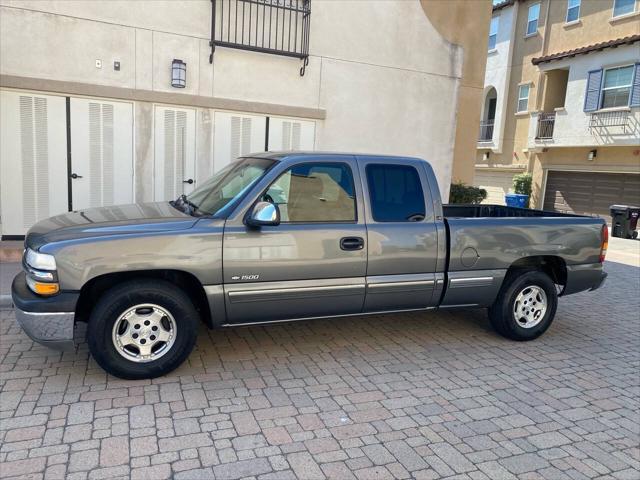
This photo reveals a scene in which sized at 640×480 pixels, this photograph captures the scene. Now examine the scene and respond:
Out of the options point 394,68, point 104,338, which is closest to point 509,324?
point 104,338

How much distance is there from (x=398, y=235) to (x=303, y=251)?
0.96 metres

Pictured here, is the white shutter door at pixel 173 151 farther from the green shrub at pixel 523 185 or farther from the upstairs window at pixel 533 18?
the upstairs window at pixel 533 18

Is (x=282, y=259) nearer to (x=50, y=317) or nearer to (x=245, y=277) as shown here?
(x=245, y=277)

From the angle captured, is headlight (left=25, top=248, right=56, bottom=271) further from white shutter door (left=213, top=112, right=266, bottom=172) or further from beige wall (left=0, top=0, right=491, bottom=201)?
white shutter door (left=213, top=112, right=266, bottom=172)

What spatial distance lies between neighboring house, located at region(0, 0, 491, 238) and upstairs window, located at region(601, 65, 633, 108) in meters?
10.8

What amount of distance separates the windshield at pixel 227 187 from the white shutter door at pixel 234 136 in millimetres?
4039

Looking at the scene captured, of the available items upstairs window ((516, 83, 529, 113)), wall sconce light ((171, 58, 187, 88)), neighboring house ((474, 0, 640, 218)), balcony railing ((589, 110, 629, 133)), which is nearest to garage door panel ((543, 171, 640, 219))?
neighboring house ((474, 0, 640, 218))

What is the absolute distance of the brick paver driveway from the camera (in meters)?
3.15

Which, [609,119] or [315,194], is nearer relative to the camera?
[315,194]

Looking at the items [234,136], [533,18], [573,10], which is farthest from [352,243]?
[533,18]

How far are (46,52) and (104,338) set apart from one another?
6.02m

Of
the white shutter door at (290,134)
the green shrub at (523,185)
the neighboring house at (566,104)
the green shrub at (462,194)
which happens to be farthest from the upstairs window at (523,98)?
the white shutter door at (290,134)

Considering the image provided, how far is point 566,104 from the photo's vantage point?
2075 cm

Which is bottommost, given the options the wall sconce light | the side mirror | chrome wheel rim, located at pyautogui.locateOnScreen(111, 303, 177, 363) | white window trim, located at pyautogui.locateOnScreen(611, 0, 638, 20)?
chrome wheel rim, located at pyautogui.locateOnScreen(111, 303, 177, 363)
